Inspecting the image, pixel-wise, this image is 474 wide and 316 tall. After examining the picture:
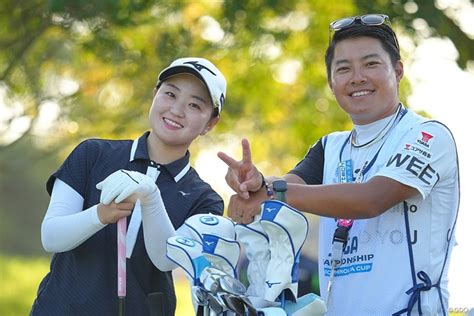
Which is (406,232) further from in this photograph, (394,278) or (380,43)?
(380,43)

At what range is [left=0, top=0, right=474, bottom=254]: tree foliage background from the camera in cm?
1093

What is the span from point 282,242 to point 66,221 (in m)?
0.99

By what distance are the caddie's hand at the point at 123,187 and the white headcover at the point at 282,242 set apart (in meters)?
0.55

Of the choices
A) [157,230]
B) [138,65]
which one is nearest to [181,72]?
[157,230]

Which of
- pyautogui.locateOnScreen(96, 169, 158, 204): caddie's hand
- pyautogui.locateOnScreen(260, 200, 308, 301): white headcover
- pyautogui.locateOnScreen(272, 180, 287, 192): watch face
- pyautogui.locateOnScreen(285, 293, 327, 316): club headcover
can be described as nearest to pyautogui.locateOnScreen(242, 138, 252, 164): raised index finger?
pyautogui.locateOnScreen(272, 180, 287, 192): watch face

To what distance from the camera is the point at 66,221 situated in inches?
165

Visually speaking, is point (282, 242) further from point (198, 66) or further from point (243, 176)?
point (198, 66)

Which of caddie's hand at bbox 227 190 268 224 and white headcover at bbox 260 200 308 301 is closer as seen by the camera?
white headcover at bbox 260 200 308 301

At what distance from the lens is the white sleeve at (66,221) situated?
13.5ft

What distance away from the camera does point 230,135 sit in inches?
682

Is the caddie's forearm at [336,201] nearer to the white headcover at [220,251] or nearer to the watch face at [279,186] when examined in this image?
the watch face at [279,186]

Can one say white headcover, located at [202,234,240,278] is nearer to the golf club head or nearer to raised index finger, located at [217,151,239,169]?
the golf club head

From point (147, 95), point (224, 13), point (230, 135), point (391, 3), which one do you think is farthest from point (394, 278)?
point (230, 135)

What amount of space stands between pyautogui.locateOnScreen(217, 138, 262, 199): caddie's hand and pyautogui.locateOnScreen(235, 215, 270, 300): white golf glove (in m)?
0.13
